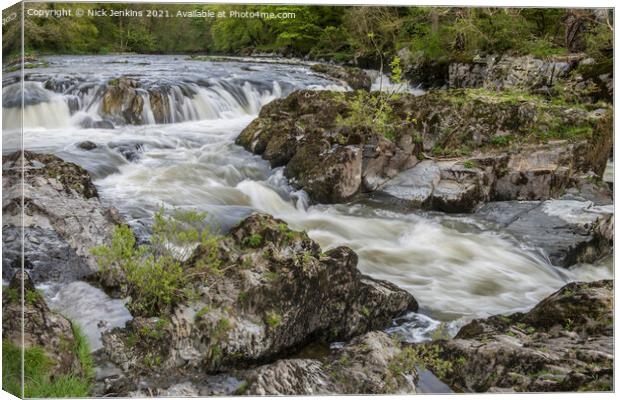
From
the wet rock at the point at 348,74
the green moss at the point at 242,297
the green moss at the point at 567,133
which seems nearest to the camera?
the green moss at the point at 242,297

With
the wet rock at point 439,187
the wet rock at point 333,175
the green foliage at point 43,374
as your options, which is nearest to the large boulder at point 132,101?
the wet rock at point 333,175

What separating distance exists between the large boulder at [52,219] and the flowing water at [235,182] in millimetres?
121

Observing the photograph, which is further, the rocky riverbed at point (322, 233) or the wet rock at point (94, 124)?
the wet rock at point (94, 124)

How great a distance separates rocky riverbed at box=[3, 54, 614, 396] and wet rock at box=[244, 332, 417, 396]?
0.6 inches

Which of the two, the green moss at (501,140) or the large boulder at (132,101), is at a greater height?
the large boulder at (132,101)

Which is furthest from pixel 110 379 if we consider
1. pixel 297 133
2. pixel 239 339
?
pixel 297 133

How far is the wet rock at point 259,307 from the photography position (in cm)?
547

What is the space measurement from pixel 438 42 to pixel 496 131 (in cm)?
96

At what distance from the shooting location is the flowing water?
18.8 feet

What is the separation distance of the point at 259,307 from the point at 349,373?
876 mm

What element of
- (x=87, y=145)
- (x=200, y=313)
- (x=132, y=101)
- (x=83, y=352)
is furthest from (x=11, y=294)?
(x=132, y=101)

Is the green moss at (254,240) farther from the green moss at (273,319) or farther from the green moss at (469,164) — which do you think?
the green moss at (469,164)

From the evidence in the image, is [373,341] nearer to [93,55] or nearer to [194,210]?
[194,210]

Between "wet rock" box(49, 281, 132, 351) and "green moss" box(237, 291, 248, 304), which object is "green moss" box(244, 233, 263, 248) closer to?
"green moss" box(237, 291, 248, 304)
